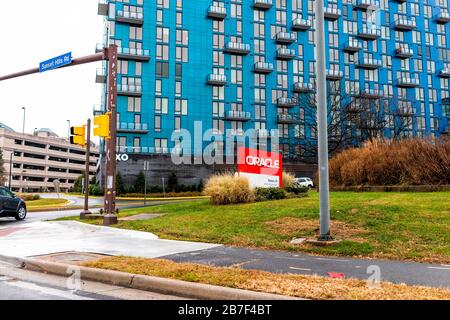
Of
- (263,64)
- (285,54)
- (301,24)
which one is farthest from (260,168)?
(301,24)

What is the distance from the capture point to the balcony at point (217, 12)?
65500 mm

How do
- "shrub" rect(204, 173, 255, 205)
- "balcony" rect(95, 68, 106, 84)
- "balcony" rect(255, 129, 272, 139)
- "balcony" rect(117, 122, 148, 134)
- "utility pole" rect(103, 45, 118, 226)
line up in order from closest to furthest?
"utility pole" rect(103, 45, 118, 226), "shrub" rect(204, 173, 255, 205), "balcony" rect(117, 122, 148, 134), "balcony" rect(95, 68, 106, 84), "balcony" rect(255, 129, 272, 139)

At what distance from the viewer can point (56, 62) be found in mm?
16188

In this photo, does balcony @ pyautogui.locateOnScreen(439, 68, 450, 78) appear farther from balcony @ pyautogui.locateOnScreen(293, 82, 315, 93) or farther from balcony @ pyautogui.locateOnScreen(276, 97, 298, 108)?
balcony @ pyautogui.locateOnScreen(276, 97, 298, 108)

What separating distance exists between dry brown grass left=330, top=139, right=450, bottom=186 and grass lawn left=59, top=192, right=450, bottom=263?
10.4ft

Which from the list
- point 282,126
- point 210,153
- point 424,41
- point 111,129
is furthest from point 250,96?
point 111,129

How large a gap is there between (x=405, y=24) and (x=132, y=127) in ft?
170

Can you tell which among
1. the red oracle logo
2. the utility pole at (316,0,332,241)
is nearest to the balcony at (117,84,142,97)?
the red oracle logo

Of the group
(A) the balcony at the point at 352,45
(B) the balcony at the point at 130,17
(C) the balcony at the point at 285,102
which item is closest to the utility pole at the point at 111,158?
(B) the balcony at the point at 130,17

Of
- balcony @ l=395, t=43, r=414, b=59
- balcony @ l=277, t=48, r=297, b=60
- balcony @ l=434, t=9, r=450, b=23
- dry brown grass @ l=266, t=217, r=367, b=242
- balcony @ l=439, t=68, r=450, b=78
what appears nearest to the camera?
dry brown grass @ l=266, t=217, r=367, b=242

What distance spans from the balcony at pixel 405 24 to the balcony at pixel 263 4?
78.7ft

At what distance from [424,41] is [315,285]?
85.5 meters

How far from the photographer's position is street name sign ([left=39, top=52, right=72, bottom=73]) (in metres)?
16.0

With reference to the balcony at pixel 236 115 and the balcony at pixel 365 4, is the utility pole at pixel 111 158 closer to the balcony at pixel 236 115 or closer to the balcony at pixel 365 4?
the balcony at pixel 236 115
